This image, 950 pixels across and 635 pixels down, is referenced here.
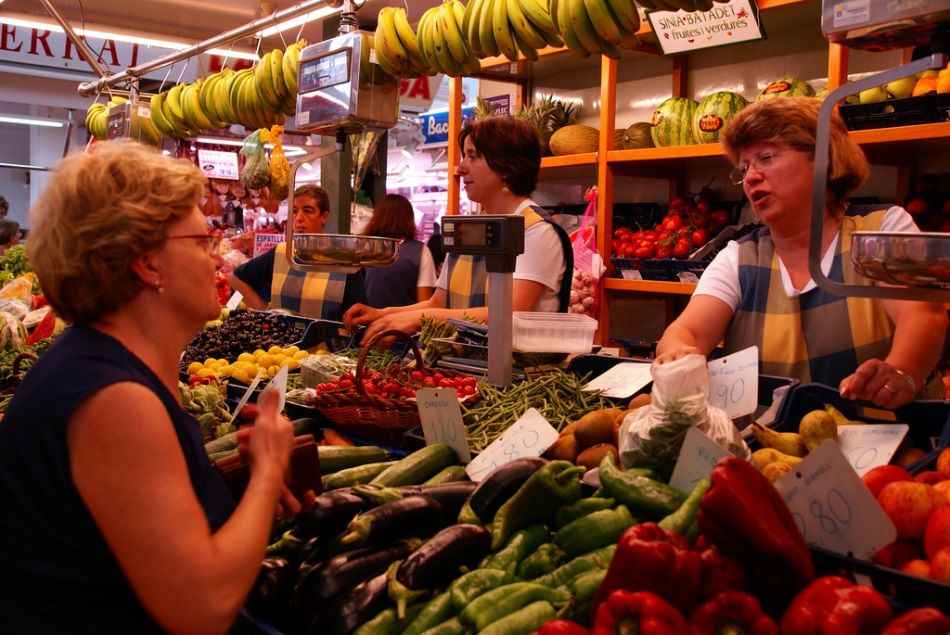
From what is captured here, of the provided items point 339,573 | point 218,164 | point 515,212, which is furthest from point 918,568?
point 218,164

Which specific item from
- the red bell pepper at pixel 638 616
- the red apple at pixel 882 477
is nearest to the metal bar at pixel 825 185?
the red apple at pixel 882 477

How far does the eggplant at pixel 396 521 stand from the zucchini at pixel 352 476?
0.33m

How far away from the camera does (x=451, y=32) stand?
3598 mm

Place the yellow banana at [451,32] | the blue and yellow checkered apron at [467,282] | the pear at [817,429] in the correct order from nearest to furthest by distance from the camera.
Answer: the pear at [817,429]
the yellow banana at [451,32]
the blue and yellow checkered apron at [467,282]

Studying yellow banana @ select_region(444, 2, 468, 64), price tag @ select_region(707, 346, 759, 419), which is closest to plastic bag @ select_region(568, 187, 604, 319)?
yellow banana @ select_region(444, 2, 468, 64)

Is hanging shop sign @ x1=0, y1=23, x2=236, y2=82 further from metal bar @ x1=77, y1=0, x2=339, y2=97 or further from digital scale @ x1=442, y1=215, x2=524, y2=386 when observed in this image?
digital scale @ x1=442, y1=215, x2=524, y2=386

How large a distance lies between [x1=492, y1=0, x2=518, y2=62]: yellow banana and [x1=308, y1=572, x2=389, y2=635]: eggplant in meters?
2.35

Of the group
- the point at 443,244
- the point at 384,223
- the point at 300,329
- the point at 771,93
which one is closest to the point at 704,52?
the point at 771,93

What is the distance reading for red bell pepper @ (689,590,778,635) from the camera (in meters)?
1.32

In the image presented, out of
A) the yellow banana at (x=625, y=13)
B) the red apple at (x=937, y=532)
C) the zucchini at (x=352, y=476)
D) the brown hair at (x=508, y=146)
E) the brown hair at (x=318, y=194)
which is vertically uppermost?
the yellow banana at (x=625, y=13)

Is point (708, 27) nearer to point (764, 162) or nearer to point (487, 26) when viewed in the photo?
point (487, 26)

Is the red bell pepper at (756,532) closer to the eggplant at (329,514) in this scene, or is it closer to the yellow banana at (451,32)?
the eggplant at (329,514)

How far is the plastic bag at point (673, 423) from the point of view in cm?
186

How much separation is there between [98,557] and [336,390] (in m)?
1.44
